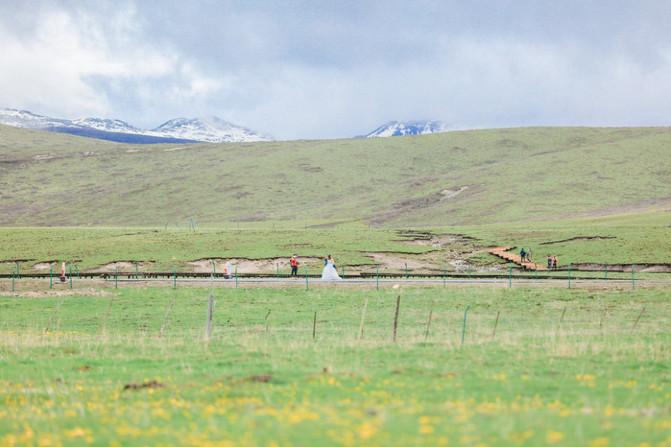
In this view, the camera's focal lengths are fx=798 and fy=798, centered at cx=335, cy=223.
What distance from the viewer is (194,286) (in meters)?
58.5

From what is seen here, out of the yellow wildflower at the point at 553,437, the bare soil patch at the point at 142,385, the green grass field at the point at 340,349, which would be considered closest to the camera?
the yellow wildflower at the point at 553,437

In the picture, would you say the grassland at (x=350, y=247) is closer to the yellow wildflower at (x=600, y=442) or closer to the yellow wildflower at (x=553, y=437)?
the yellow wildflower at (x=553, y=437)

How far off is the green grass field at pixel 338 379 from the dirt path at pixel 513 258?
2814 centimetres

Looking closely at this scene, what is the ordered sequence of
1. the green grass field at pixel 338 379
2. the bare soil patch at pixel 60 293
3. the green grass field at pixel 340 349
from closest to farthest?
the green grass field at pixel 338 379, the green grass field at pixel 340 349, the bare soil patch at pixel 60 293

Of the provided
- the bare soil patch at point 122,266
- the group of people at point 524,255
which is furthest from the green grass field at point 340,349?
the group of people at point 524,255

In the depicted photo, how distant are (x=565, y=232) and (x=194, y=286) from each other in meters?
47.8

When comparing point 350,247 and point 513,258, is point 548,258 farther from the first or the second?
point 350,247

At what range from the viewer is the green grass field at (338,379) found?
1418cm

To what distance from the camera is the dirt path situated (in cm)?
7269

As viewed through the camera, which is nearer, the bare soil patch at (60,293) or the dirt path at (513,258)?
the bare soil patch at (60,293)

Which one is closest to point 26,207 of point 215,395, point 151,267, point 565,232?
point 151,267

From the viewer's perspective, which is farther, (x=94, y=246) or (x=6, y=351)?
(x=94, y=246)

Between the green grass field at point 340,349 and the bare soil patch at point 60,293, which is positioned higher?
the green grass field at point 340,349

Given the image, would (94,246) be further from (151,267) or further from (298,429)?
(298,429)
